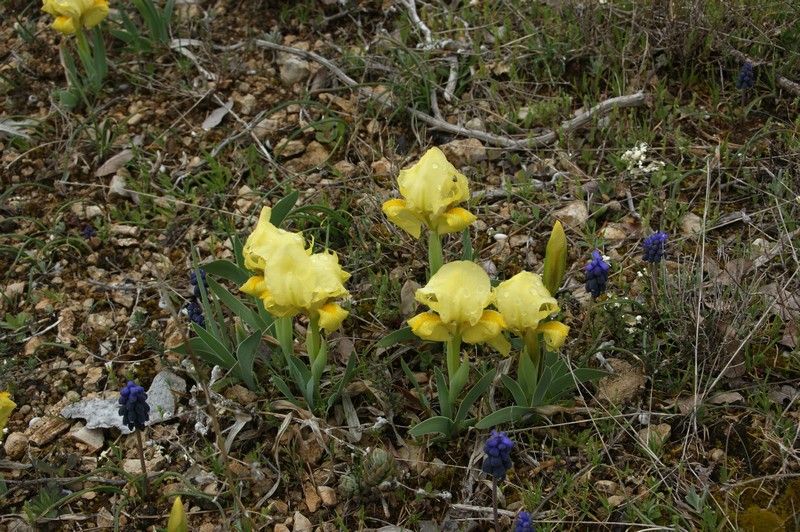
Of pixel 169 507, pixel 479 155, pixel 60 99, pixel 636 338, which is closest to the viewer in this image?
pixel 169 507

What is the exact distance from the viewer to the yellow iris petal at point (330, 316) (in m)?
2.12

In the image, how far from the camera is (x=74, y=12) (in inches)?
130

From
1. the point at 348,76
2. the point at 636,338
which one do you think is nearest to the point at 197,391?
the point at 636,338

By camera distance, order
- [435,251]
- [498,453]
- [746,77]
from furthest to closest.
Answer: [746,77] < [435,251] < [498,453]

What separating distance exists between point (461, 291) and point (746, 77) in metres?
1.64

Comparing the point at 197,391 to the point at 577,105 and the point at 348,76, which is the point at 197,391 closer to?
the point at 348,76

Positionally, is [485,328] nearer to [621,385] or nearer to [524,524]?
[524,524]

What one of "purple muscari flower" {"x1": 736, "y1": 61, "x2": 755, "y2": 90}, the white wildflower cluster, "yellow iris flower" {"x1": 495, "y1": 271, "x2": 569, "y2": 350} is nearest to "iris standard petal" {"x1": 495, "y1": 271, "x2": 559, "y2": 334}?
"yellow iris flower" {"x1": 495, "y1": 271, "x2": 569, "y2": 350}

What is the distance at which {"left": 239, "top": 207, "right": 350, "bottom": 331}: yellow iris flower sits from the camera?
2070 mm

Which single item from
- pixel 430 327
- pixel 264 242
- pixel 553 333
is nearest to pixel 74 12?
pixel 264 242

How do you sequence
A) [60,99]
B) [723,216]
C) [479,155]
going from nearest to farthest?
[723,216] → [479,155] → [60,99]

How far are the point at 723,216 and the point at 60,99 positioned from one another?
8.72 ft

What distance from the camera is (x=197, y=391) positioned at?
2.59 metres

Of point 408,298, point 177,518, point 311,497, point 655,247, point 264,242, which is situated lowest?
point 311,497
